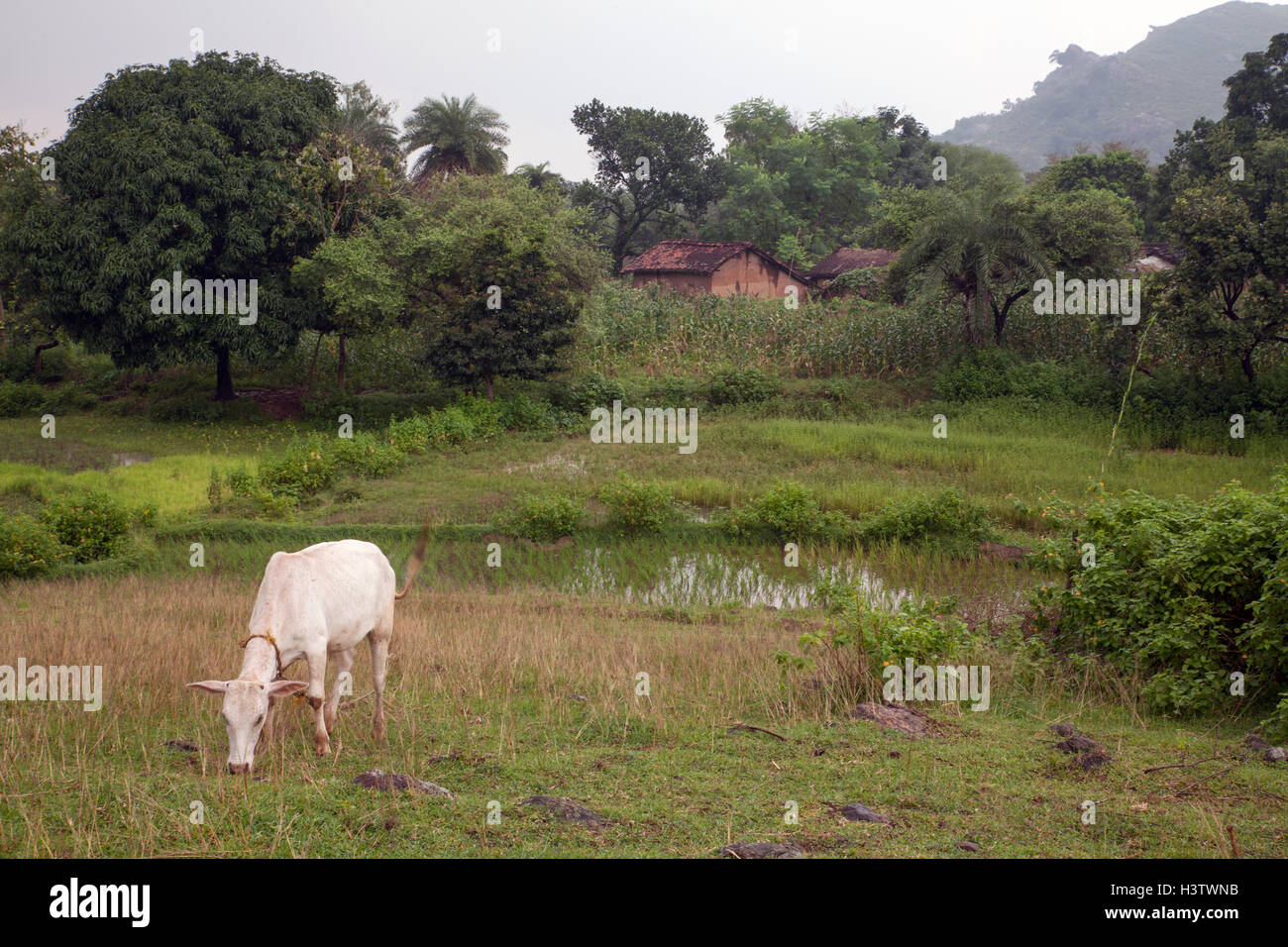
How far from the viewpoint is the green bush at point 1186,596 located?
8039mm

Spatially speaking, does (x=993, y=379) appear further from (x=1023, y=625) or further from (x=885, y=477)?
(x=1023, y=625)

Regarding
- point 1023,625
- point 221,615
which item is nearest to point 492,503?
point 221,615

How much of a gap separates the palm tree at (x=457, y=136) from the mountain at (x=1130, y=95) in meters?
114

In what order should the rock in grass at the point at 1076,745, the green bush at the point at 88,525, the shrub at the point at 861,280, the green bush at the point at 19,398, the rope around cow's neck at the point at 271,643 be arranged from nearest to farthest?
1. the rope around cow's neck at the point at 271,643
2. the rock in grass at the point at 1076,745
3. the green bush at the point at 88,525
4. the green bush at the point at 19,398
5. the shrub at the point at 861,280

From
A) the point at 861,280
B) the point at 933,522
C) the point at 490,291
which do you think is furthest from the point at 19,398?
the point at 861,280

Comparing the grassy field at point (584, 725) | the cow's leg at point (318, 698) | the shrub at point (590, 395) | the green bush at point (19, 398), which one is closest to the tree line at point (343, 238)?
the shrub at point (590, 395)

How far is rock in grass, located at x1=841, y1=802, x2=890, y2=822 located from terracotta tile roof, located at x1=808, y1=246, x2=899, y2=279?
37090 millimetres

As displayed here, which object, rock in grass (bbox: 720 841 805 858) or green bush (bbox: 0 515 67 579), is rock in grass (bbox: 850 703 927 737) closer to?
rock in grass (bbox: 720 841 805 858)

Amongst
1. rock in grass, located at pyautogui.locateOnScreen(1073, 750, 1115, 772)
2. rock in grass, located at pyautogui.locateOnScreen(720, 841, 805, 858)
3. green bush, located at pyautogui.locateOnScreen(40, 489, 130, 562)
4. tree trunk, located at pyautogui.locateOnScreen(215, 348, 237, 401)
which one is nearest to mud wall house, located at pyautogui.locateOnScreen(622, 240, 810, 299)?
tree trunk, located at pyautogui.locateOnScreen(215, 348, 237, 401)

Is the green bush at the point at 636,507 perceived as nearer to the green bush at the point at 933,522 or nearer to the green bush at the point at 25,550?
the green bush at the point at 933,522

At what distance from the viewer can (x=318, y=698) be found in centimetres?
671

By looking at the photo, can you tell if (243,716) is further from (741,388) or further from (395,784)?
(741,388)

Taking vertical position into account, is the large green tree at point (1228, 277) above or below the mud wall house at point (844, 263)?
below

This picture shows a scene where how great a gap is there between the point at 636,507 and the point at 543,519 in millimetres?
1551
